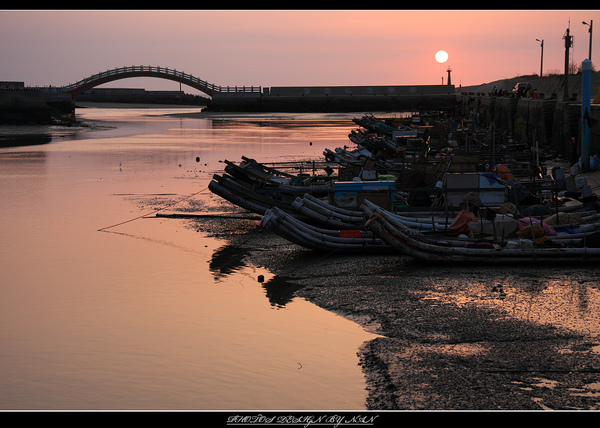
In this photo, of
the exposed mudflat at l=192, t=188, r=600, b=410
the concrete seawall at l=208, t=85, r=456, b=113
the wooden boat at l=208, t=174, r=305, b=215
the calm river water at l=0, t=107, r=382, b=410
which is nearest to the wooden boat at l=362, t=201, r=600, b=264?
the exposed mudflat at l=192, t=188, r=600, b=410

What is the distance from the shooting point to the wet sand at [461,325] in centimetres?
909

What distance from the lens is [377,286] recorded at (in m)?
13.9

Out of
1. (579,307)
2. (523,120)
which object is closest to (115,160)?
(523,120)

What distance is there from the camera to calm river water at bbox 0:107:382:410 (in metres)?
9.66

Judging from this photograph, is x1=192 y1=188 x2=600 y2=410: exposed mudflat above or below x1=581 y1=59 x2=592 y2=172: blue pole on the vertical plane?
below

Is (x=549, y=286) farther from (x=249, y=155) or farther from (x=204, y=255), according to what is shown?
(x=249, y=155)

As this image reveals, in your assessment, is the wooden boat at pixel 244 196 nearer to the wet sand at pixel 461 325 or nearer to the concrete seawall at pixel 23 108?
the wet sand at pixel 461 325

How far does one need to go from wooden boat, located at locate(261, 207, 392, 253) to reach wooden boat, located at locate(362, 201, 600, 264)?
1.05m

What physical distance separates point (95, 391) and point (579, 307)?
302 inches

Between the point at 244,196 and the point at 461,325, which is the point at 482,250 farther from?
the point at 244,196

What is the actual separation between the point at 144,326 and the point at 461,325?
503 cm

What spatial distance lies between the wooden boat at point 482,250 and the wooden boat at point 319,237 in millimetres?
1050

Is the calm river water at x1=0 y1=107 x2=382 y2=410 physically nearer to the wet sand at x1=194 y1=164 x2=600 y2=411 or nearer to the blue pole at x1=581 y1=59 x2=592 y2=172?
the wet sand at x1=194 y1=164 x2=600 y2=411

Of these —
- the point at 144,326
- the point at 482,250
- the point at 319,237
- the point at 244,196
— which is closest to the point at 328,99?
the point at 244,196
